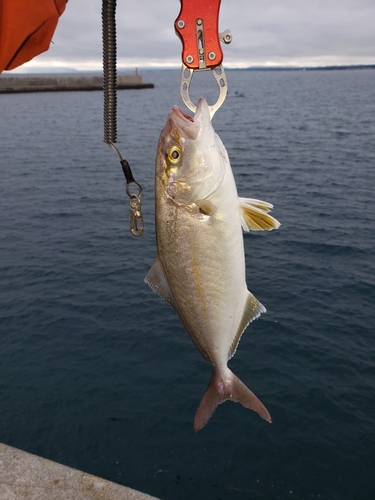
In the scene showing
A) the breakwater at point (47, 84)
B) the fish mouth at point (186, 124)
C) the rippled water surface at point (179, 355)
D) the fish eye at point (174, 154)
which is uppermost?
the fish mouth at point (186, 124)

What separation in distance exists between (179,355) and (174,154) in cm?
1197

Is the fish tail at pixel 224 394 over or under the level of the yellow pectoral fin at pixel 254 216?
under

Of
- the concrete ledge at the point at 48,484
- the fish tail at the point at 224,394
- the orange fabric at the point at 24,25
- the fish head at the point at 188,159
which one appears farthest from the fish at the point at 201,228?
the concrete ledge at the point at 48,484

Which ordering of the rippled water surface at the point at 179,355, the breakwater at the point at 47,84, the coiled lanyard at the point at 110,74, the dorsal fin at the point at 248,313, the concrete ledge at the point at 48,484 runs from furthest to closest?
the breakwater at the point at 47,84
the rippled water surface at the point at 179,355
the concrete ledge at the point at 48,484
the dorsal fin at the point at 248,313
the coiled lanyard at the point at 110,74

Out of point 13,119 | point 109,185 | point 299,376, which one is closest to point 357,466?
point 299,376

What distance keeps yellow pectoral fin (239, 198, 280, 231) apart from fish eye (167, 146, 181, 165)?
69cm

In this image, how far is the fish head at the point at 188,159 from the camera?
342cm

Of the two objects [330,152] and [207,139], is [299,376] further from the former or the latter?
[330,152]

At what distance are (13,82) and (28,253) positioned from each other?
107088 millimetres

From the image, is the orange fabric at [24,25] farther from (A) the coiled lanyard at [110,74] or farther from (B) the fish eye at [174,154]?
(B) the fish eye at [174,154]

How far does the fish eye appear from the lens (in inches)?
136

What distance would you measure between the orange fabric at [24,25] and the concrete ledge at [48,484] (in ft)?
18.9

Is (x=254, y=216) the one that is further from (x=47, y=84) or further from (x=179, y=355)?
(x=47, y=84)

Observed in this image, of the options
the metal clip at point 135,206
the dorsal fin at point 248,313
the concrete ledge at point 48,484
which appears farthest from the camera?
the concrete ledge at point 48,484
